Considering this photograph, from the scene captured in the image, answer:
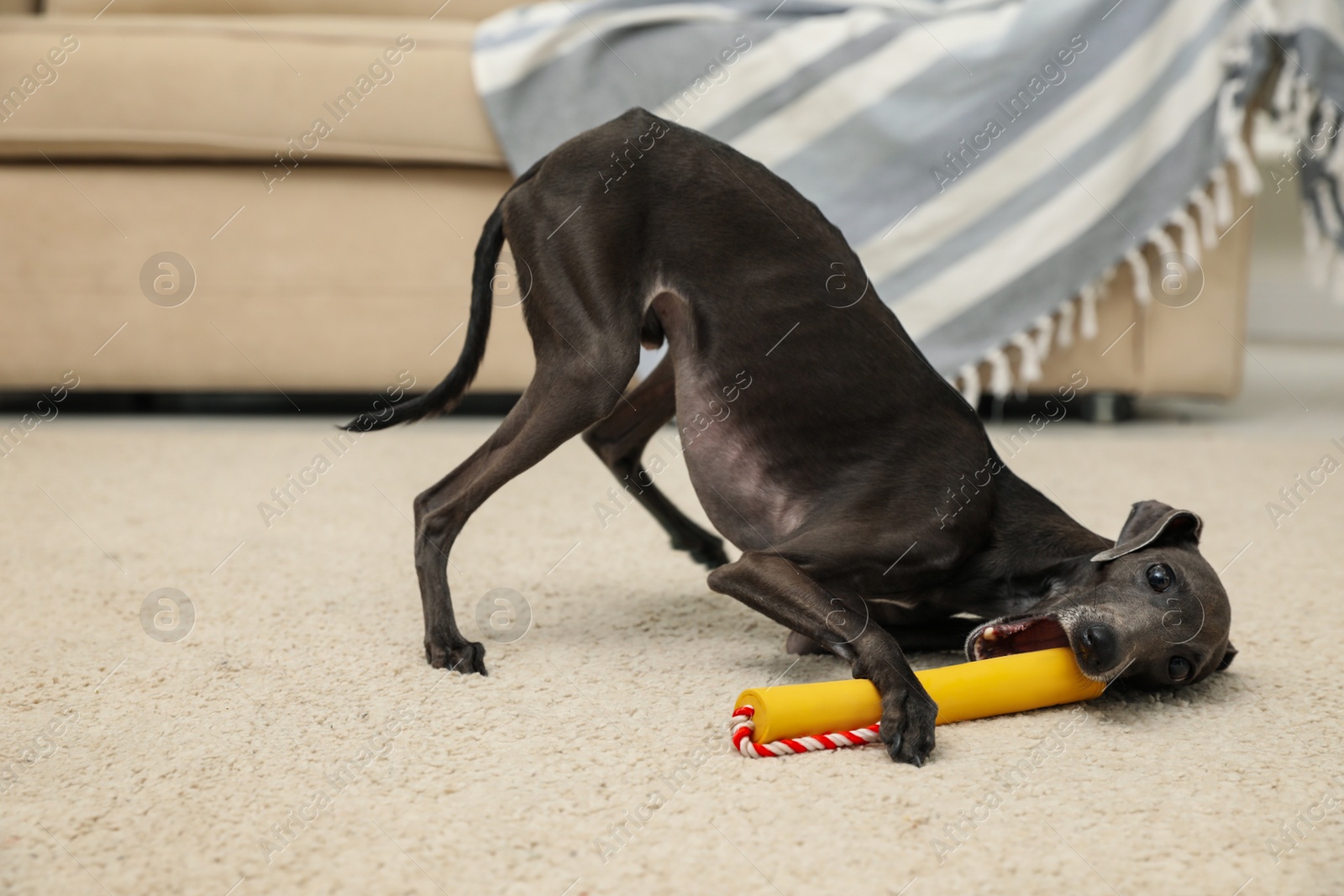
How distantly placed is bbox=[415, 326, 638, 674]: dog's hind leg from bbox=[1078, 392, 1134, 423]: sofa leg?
224cm

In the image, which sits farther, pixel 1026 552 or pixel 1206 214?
pixel 1206 214

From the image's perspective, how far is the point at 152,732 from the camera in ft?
4.20

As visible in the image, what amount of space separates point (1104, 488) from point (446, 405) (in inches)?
61.2

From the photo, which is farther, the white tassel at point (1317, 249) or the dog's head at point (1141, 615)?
the white tassel at point (1317, 249)

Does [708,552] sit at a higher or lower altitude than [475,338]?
lower

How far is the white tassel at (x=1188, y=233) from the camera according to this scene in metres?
3.04

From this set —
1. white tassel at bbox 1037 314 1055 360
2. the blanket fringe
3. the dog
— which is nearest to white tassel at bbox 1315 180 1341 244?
the blanket fringe

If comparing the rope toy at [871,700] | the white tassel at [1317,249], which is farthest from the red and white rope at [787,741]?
the white tassel at [1317,249]

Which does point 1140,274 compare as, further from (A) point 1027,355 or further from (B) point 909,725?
(B) point 909,725

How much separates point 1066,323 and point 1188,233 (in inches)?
14.5

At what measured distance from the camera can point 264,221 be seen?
3133 millimetres

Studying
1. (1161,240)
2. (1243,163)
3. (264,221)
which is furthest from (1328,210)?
(264,221)

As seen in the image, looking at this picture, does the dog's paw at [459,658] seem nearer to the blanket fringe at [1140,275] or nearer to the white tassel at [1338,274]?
the blanket fringe at [1140,275]

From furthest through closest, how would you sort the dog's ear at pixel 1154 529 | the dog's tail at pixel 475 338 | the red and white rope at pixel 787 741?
the dog's tail at pixel 475 338
the dog's ear at pixel 1154 529
the red and white rope at pixel 787 741
